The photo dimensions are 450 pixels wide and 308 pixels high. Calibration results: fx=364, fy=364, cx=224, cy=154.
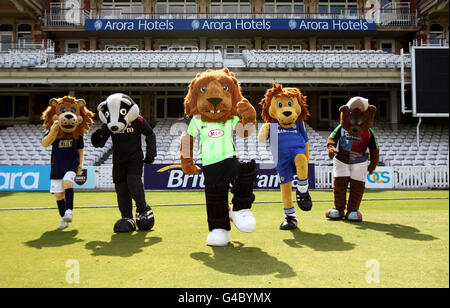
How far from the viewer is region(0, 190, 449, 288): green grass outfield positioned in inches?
113

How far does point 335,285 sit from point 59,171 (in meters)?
4.47

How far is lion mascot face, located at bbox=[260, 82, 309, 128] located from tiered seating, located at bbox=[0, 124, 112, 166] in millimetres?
10653

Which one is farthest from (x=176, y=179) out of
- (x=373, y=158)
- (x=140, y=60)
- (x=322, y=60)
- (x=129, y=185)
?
(x=322, y=60)

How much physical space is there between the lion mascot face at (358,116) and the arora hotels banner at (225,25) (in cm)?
1796

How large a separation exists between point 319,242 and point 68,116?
417 centimetres

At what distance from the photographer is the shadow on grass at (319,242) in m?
3.99

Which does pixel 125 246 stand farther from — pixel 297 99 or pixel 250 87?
pixel 250 87

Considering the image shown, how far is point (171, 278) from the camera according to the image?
2.94 metres

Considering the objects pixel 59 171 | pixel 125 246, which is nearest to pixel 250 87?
pixel 59 171

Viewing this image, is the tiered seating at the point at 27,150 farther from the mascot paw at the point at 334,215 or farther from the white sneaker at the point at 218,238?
the white sneaker at the point at 218,238

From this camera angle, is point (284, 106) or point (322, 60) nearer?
Result: point (284, 106)

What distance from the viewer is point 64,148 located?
5.68 meters

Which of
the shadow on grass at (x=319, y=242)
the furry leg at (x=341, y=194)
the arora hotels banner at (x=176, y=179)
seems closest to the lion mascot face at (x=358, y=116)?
the furry leg at (x=341, y=194)

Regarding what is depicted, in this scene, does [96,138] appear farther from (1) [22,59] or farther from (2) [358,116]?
(1) [22,59]
